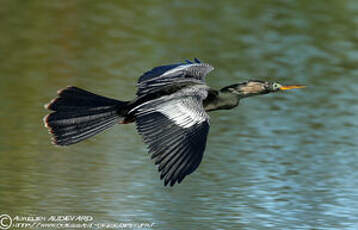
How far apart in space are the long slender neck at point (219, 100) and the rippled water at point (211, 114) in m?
0.73

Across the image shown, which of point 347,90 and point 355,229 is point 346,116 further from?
point 355,229

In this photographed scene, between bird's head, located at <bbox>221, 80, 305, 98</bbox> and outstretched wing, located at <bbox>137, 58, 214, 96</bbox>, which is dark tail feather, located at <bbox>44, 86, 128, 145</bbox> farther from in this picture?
bird's head, located at <bbox>221, 80, 305, 98</bbox>

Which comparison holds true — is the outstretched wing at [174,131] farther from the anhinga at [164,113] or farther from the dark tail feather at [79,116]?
the dark tail feather at [79,116]

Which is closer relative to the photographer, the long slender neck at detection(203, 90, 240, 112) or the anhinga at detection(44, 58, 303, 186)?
the anhinga at detection(44, 58, 303, 186)

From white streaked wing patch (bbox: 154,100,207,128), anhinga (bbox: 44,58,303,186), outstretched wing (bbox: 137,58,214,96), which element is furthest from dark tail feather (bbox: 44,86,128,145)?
white streaked wing patch (bbox: 154,100,207,128)

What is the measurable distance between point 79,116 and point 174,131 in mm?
977

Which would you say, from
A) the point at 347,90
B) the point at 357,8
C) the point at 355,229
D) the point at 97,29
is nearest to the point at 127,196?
the point at 355,229

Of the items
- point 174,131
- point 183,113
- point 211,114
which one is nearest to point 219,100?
point 183,113

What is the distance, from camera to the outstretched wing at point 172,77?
26.6ft

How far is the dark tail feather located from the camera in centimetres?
788

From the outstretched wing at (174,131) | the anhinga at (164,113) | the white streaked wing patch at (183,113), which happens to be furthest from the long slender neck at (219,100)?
the white streaked wing patch at (183,113)

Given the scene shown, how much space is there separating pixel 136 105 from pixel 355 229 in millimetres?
1944

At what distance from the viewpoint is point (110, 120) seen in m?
7.91

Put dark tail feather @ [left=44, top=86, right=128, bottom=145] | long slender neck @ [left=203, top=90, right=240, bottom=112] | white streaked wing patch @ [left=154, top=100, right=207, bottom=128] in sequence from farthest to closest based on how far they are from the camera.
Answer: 1. long slender neck @ [left=203, top=90, right=240, bottom=112]
2. dark tail feather @ [left=44, top=86, right=128, bottom=145]
3. white streaked wing patch @ [left=154, top=100, right=207, bottom=128]
